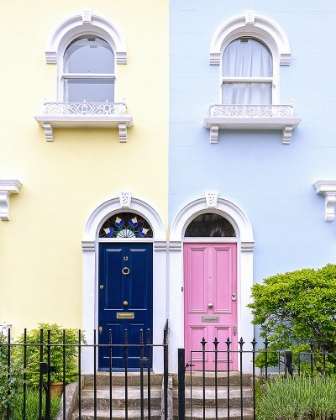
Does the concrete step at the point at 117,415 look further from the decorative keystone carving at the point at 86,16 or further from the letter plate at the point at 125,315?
the decorative keystone carving at the point at 86,16

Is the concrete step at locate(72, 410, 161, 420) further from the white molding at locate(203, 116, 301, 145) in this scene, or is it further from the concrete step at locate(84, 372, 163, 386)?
the white molding at locate(203, 116, 301, 145)

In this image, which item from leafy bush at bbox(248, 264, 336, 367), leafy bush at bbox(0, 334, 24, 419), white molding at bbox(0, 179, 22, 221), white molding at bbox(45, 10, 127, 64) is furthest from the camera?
white molding at bbox(45, 10, 127, 64)

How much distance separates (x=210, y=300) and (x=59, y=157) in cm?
353

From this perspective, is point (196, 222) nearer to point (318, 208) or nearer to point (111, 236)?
point (111, 236)

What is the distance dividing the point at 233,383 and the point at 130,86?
5.21 m

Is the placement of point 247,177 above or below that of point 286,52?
below

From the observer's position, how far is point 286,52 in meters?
8.34

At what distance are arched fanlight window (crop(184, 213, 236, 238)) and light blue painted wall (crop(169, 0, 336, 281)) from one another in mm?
406

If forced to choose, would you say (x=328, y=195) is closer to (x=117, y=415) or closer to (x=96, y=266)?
(x=96, y=266)

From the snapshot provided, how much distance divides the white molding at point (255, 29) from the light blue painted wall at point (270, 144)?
0.47ft

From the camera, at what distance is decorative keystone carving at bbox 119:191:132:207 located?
8.18 m

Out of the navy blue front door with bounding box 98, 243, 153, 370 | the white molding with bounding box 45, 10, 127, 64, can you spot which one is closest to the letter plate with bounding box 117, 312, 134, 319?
the navy blue front door with bounding box 98, 243, 153, 370

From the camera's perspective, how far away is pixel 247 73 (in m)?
8.62

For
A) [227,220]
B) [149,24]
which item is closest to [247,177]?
[227,220]
